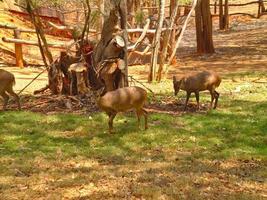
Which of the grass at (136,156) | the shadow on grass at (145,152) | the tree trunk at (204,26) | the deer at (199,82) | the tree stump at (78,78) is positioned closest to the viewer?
the grass at (136,156)

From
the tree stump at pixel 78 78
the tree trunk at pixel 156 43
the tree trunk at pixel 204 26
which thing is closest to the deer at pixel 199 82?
the tree stump at pixel 78 78

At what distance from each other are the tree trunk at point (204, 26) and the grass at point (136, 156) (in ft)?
32.1

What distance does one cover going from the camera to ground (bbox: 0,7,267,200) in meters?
5.68

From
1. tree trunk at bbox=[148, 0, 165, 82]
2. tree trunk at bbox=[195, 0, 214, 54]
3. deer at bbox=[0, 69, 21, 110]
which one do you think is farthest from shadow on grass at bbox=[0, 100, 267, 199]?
tree trunk at bbox=[195, 0, 214, 54]

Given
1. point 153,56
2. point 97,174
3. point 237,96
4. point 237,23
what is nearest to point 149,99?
point 237,96

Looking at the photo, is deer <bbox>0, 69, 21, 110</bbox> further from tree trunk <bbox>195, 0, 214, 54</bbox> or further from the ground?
tree trunk <bbox>195, 0, 214, 54</bbox>

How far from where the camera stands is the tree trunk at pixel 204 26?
19281 millimetres

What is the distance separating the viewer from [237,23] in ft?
106

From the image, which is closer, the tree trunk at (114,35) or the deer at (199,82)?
the deer at (199,82)

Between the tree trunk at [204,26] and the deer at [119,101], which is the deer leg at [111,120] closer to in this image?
the deer at [119,101]

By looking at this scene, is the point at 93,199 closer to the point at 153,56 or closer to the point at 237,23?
the point at 153,56

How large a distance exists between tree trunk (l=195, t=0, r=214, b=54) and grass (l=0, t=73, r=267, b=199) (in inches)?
385

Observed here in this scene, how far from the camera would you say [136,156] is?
23.0 feet

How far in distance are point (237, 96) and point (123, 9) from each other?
10.5 ft
